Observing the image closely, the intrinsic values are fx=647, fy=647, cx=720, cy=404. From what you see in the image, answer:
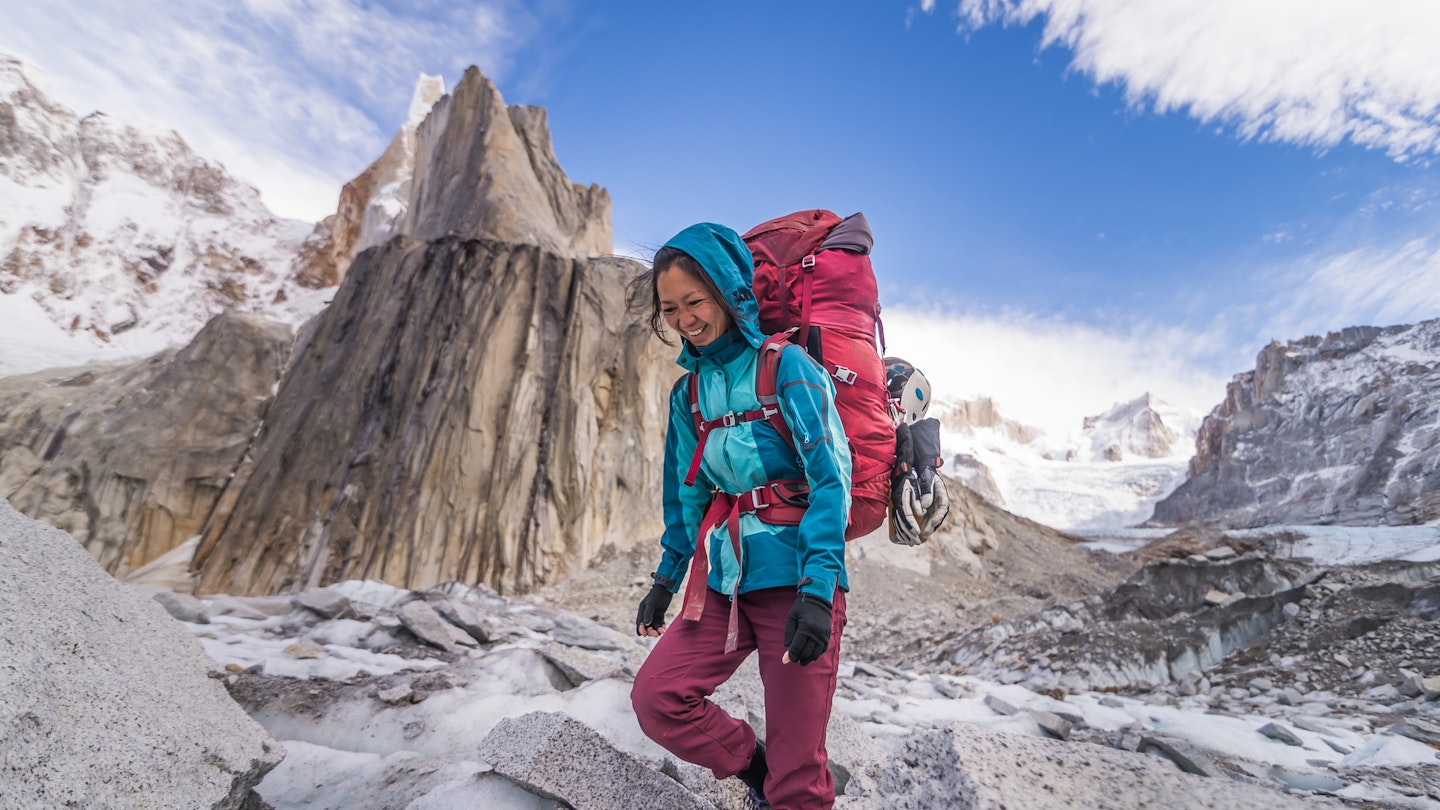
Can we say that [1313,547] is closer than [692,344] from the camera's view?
No

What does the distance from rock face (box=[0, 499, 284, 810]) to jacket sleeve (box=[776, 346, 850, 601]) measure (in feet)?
5.51

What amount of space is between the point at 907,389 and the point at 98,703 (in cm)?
254

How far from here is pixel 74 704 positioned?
1.57 metres

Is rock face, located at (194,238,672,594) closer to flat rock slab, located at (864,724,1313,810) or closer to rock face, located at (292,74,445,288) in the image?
flat rock slab, located at (864,724,1313,810)

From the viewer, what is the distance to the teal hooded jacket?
170 centimetres

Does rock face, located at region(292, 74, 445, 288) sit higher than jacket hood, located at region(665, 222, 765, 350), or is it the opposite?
rock face, located at region(292, 74, 445, 288)

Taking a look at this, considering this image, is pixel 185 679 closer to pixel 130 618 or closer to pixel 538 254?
pixel 130 618

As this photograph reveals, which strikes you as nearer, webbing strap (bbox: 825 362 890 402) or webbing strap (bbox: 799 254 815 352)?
webbing strap (bbox: 825 362 890 402)

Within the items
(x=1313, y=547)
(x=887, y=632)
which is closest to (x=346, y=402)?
(x=887, y=632)

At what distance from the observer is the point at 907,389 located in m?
2.44

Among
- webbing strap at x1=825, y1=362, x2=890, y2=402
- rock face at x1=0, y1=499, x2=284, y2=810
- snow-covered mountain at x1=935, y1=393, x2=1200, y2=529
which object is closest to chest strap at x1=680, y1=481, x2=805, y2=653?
webbing strap at x1=825, y1=362, x2=890, y2=402

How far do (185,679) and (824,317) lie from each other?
236 centimetres

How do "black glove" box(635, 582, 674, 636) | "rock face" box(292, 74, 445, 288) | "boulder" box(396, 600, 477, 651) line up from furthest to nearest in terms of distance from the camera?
"rock face" box(292, 74, 445, 288) < "boulder" box(396, 600, 477, 651) < "black glove" box(635, 582, 674, 636)

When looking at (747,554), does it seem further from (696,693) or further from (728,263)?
(728,263)
